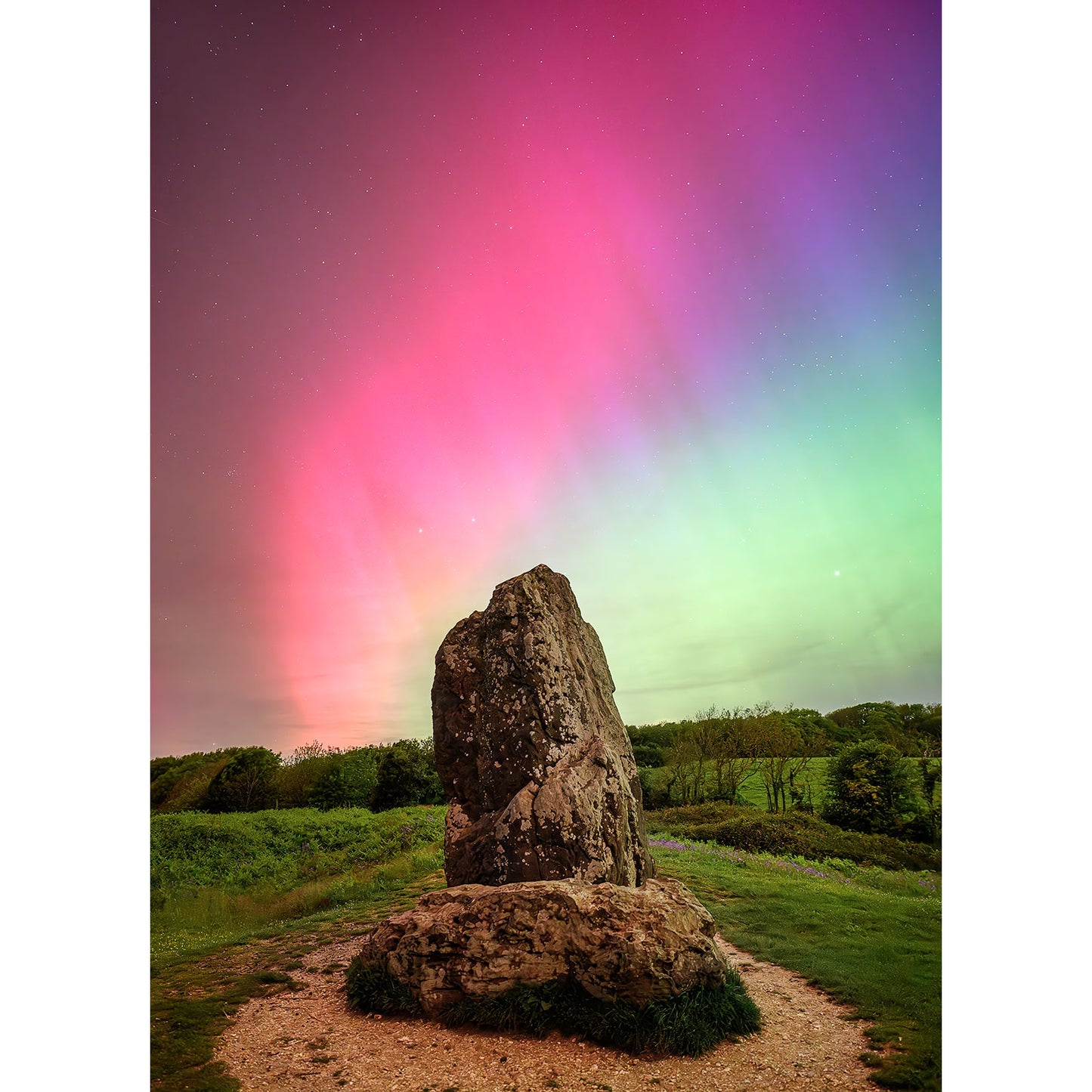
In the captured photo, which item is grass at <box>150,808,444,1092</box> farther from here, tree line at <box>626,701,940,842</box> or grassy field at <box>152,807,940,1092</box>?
tree line at <box>626,701,940,842</box>

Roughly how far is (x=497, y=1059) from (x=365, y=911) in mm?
5500

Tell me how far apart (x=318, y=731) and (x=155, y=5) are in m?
9.53

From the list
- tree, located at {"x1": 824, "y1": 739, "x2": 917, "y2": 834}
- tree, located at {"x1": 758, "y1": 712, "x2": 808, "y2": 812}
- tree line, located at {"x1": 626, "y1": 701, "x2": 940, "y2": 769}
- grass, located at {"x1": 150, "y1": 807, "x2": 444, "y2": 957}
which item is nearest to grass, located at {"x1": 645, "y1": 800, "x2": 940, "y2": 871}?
tree, located at {"x1": 824, "y1": 739, "x2": 917, "y2": 834}

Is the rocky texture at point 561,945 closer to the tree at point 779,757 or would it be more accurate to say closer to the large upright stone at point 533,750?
the large upright stone at point 533,750

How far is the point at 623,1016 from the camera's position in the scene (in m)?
5.48

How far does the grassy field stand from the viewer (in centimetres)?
627

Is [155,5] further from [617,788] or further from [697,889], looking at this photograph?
[697,889]

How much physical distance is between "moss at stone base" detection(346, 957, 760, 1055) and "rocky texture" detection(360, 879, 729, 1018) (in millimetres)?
60

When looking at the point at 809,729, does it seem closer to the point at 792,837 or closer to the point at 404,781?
the point at 792,837

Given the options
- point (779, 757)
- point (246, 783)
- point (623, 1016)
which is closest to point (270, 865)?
point (246, 783)

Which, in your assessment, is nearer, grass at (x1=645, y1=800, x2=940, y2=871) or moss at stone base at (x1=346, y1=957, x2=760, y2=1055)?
moss at stone base at (x1=346, y1=957, x2=760, y2=1055)

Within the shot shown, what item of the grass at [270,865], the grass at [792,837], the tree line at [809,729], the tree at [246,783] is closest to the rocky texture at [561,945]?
the grass at [270,865]

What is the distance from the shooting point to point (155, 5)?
873cm
